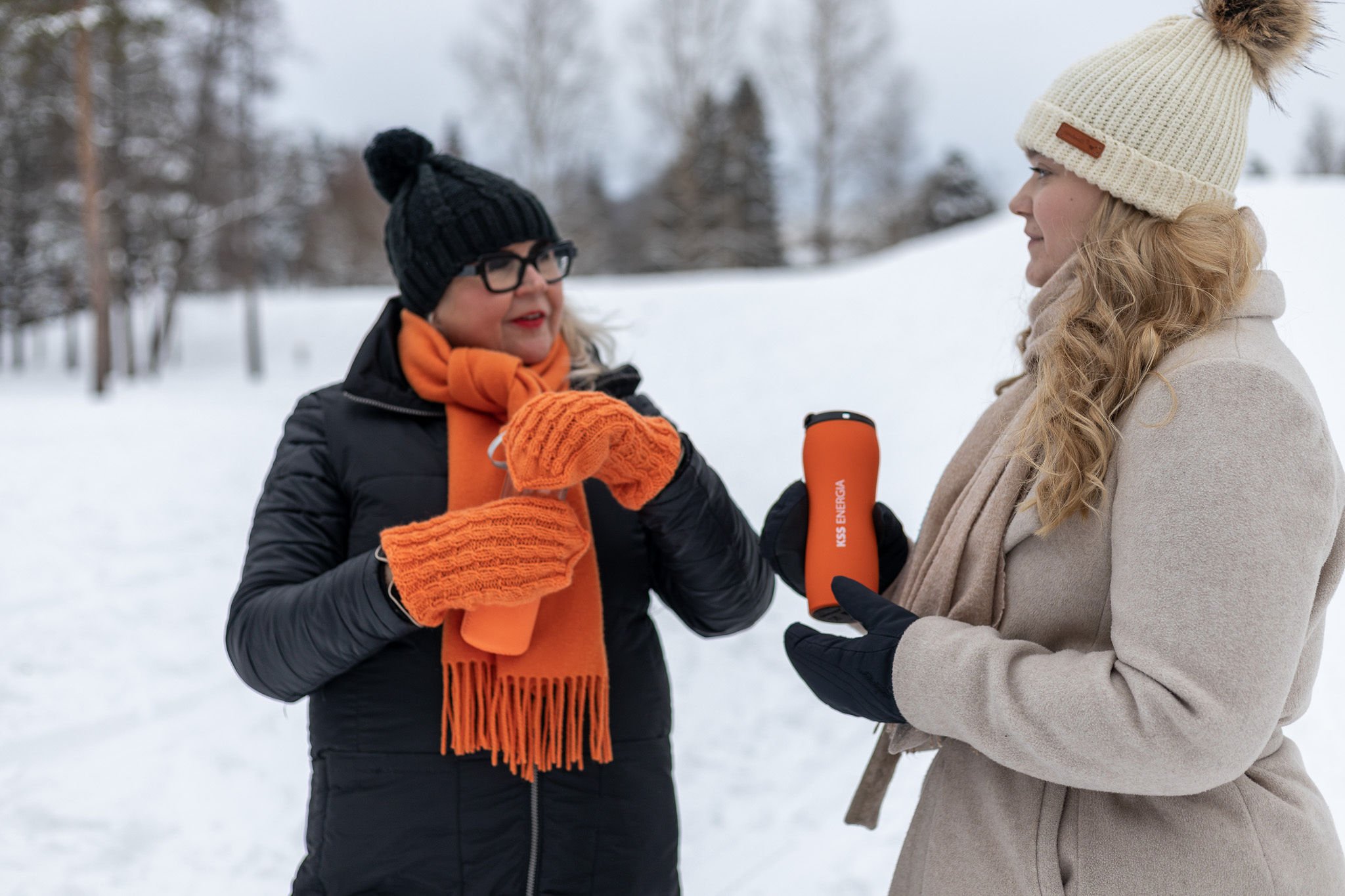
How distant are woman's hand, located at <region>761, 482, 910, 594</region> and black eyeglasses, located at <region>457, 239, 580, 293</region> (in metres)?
0.79

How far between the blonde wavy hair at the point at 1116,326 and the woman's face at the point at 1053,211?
68 mm

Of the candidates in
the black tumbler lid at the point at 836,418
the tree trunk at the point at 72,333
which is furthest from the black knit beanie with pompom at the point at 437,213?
the tree trunk at the point at 72,333

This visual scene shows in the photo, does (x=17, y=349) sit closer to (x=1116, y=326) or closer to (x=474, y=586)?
(x=474, y=586)

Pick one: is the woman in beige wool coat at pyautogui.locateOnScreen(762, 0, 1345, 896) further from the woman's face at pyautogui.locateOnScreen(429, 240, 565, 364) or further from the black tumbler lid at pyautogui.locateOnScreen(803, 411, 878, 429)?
the woman's face at pyautogui.locateOnScreen(429, 240, 565, 364)

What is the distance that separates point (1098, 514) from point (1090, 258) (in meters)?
0.37

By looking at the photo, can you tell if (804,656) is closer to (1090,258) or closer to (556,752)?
(556,752)

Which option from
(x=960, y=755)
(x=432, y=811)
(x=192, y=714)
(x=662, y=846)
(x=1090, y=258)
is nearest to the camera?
(x=1090, y=258)

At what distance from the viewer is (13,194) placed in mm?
17125

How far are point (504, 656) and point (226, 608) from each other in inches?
155

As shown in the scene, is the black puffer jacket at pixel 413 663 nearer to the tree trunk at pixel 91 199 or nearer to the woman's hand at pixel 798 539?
the woman's hand at pixel 798 539

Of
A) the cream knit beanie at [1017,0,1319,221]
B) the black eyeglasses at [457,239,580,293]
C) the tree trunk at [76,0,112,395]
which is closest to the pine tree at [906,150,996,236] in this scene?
the tree trunk at [76,0,112,395]

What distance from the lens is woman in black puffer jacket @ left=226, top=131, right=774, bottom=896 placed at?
151 centimetres

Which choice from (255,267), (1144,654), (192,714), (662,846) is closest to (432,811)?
(662,846)

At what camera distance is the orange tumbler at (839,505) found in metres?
1.47
